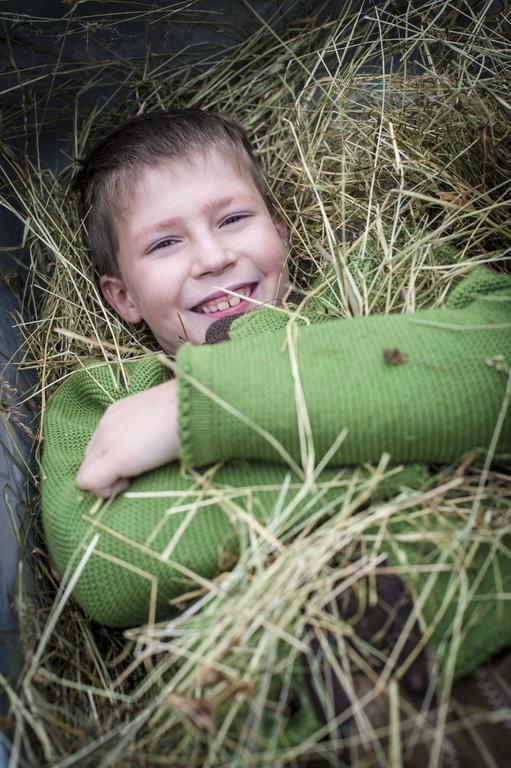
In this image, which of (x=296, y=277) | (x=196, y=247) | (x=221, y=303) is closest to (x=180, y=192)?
(x=196, y=247)

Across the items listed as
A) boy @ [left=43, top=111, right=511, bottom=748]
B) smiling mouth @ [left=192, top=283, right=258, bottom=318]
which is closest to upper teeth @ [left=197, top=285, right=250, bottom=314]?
smiling mouth @ [left=192, top=283, right=258, bottom=318]

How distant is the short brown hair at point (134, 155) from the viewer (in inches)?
81.0

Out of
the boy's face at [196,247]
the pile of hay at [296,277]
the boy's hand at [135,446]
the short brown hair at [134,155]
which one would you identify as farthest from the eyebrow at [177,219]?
the boy's hand at [135,446]

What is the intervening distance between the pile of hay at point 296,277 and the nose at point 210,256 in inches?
11.1

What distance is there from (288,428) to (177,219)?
840 mm

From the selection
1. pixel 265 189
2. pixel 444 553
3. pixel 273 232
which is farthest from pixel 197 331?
pixel 444 553

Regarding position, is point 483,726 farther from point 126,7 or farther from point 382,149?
point 126,7

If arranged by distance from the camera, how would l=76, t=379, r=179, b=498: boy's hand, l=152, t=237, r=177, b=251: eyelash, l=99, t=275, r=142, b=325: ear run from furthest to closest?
l=99, t=275, r=142, b=325: ear → l=152, t=237, r=177, b=251: eyelash → l=76, t=379, r=179, b=498: boy's hand

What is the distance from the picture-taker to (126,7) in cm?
209

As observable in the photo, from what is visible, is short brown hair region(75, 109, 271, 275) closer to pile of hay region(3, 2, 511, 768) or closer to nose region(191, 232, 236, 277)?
pile of hay region(3, 2, 511, 768)

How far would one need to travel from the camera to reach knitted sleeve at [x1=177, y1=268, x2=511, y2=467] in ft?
4.29

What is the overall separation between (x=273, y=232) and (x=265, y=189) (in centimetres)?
33

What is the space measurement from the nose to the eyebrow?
0.08 metres

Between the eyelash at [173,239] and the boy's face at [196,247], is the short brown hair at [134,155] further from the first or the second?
the eyelash at [173,239]
